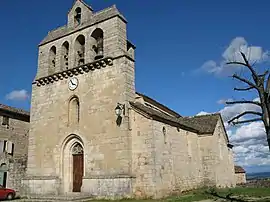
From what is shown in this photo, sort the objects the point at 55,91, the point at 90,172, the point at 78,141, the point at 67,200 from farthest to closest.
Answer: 1. the point at 55,91
2. the point at 78,141
3. the point at 90,172
4. the point at 67,200

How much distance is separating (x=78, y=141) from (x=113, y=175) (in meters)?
3.68

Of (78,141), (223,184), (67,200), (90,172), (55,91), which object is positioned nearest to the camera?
(67,200)

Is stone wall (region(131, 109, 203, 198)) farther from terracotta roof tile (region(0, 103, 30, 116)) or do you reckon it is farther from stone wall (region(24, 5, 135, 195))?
terracotta roof tile (region(0, 103, 30, 116))

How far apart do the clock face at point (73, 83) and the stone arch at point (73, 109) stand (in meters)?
0.58

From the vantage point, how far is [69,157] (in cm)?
1756

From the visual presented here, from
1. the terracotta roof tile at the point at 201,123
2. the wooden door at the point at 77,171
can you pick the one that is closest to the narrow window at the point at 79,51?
the wooden door at the point at 77,171

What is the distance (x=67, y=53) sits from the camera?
1983 centimetres

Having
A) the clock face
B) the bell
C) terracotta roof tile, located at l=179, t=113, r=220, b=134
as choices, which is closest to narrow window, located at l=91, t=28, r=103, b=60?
the bell

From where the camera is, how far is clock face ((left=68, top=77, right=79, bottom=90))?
1802cm

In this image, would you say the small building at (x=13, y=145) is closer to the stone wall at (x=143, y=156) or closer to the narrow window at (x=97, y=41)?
the narrow window at (x=97, y=41)

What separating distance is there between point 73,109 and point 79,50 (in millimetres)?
4036

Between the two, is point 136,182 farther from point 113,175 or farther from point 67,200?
point 67,200

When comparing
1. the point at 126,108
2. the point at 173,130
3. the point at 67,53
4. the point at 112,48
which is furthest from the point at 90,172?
the point at 67,53

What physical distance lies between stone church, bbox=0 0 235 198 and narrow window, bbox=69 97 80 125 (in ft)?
0.21
